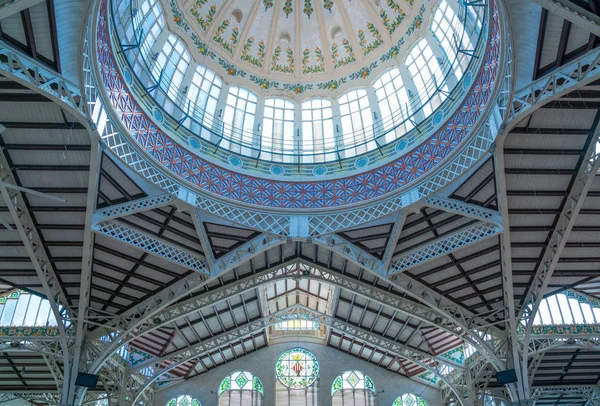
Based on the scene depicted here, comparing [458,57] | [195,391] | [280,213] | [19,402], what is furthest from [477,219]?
[19,402]

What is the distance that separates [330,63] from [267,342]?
79.6ft

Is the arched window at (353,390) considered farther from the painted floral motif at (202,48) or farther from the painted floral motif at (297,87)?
the painted floral motif at (202,48)

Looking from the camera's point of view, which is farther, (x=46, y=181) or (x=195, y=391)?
(x=195, y=391)

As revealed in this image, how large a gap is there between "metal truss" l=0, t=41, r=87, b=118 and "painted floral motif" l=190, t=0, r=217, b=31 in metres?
12.7

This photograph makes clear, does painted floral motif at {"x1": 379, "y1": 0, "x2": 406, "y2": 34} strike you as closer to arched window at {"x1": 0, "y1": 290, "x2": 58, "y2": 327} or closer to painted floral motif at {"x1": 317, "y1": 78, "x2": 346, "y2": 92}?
painted floral motif at {"x1": 317, "y1": 78, "x2": 346, "y2": 92}

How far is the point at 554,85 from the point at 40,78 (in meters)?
15.7

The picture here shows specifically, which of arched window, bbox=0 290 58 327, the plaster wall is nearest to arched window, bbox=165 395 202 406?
the plaster wall

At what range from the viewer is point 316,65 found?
1155 inches

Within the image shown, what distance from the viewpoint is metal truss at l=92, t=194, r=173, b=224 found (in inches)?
816

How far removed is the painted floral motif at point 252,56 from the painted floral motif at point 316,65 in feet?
7.83

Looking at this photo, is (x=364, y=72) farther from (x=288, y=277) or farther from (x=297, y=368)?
(x=297, y=368)

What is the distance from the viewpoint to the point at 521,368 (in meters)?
26.7

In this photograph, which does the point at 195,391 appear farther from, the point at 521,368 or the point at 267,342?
the point at 521,368

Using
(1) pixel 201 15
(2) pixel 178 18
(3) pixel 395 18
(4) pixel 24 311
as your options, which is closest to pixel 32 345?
(4) pixel 24 311
